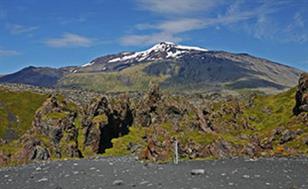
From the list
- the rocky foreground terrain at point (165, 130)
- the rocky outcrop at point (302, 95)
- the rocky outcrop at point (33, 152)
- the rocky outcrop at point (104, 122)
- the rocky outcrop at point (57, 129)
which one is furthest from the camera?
the rocky outcrop at point (104, 122)

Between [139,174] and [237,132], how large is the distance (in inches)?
2657

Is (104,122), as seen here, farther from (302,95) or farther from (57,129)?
(302,95)

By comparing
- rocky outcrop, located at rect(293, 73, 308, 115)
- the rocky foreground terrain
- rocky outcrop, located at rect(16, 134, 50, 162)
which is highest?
rocky outcrop, located at rect(293, 73, 308, 115)

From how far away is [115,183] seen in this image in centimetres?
3334

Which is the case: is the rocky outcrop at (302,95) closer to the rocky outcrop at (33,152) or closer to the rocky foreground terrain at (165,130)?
the rocky foreground terrain at (165,130)

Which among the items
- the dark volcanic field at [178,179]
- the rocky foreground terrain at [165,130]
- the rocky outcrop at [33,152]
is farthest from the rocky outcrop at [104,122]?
the dark volcanic field at [178,179]

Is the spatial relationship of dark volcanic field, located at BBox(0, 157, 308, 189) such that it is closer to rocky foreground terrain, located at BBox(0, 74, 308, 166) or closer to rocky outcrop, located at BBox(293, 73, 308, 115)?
rocky foreground terrain, located at BBox(0, 74, 308, 166)

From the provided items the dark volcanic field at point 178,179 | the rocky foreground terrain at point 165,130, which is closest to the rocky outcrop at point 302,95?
the rocky foreground terrain at point 165,130

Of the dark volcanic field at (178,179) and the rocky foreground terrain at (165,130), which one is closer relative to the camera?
the dark volcanic field at (178,179)

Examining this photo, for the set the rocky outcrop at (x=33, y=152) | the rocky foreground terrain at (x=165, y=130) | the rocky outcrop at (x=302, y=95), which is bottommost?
the rocky outcrop at (x=33, y=152)

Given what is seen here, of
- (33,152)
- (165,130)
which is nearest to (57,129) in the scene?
(33,152)

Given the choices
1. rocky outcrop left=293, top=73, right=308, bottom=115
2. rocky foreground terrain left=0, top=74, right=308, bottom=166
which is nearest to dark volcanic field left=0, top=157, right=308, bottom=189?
rocky foreground terrain left=0, top=74, right=308, bottom=166

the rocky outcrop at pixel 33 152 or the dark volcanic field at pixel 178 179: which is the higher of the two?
the dark volcanic field at pixel 178 179

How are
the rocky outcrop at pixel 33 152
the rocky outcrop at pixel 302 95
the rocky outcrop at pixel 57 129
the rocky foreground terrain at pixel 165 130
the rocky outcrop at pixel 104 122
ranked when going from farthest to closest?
the rocky outcrop at pixel 104 122 < the rocky outcrop at pixel 57 129 < the rocky outcrop at pixel 33 152 < the rocky outcrop at pixel 302 95 < the rocky foreground terrain at pixel 165 130
